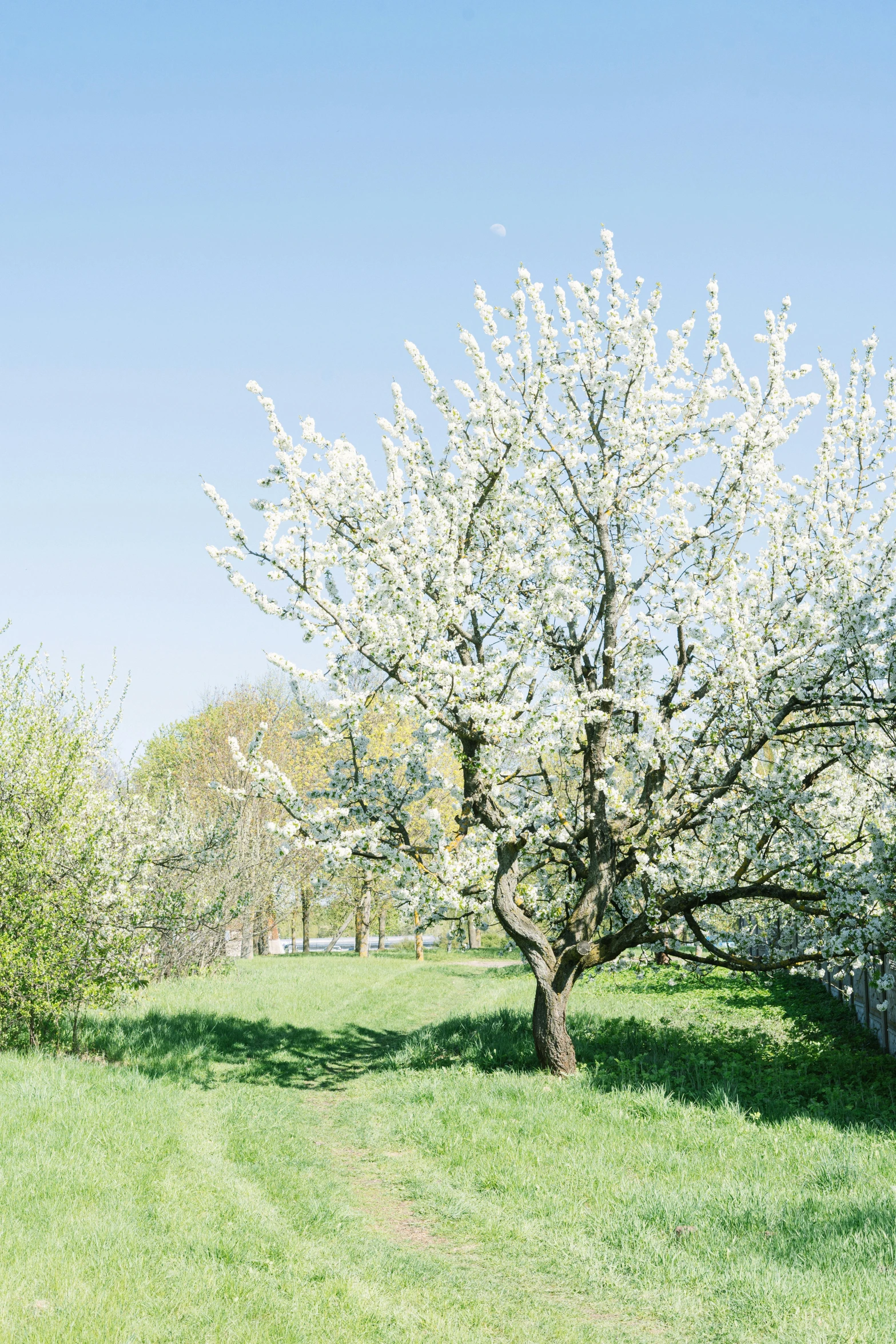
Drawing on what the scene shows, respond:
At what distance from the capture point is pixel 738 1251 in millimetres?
6320

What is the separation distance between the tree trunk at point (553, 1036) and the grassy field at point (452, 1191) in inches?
12.2

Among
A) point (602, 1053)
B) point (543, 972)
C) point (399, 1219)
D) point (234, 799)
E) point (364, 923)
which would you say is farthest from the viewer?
point (364, 923)

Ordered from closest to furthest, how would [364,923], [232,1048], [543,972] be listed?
[543,972]
[232,1048]
[364,923]

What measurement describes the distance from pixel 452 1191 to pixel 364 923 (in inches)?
1197

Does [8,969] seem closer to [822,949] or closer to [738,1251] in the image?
[738,1251]

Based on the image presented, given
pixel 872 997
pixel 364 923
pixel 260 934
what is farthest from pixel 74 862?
pixel 260 934

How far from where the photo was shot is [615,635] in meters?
12.5

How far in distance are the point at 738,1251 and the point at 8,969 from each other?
358 inches

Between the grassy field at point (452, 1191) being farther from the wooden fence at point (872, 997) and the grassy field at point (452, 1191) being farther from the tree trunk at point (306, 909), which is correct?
the tree trunk at point (306, 909)

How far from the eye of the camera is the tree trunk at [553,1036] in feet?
39.6

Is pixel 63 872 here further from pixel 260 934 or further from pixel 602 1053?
pixel 260 934

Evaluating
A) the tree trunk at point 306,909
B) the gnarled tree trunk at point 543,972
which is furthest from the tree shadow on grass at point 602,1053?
the tree trunk at point 306,909

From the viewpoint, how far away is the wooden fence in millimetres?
12016

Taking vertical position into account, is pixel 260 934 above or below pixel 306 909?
below
